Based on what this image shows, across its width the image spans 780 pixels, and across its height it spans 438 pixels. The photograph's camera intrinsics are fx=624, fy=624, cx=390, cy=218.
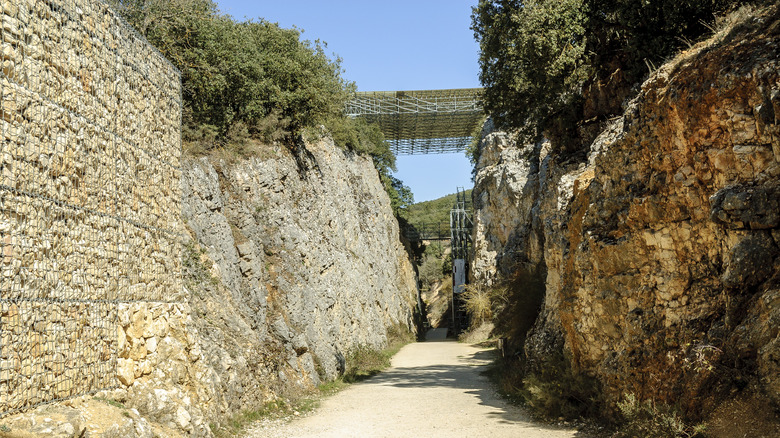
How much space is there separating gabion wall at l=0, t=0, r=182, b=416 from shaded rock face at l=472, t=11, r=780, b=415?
697 cm

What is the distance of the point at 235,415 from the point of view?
9922 millimetres

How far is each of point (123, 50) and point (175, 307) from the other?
3.64 m

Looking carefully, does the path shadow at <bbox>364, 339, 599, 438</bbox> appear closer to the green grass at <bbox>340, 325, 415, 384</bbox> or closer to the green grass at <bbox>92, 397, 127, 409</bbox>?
the green grass at <bbox>340, 325, 415, 384</bbox>

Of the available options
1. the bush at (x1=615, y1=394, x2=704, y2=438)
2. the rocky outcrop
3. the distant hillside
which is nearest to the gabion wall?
the rocky outcrop

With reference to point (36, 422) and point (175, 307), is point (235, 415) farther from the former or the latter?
point (36, 422)

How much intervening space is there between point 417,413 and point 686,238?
5.99 metres

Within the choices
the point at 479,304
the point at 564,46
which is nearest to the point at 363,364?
the point at 564,46

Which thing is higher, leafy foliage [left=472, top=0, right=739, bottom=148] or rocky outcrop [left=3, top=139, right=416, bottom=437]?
leafy foliage [left=472, top=0, right=739, bottom=148]

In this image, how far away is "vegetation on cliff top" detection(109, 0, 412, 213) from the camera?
14438 mm

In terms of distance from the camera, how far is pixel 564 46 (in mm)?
15719

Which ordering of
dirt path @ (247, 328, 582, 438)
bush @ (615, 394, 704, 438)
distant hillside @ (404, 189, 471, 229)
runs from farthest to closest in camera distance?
1. distant hillside @ (404, 189, 471, 229)
2. dirt path @ (247, 328, 582, 438)
3. bush @ (615, 394, 704, 438)

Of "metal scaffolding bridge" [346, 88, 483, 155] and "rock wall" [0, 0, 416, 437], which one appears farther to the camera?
"metal scaffolding bridge" [346, 88, 483, 155]

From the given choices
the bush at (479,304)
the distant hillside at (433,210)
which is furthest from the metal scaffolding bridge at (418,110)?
the distant hillside at (433,210)

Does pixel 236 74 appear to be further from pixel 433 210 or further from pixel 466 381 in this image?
pixel 433 210
